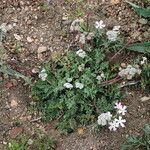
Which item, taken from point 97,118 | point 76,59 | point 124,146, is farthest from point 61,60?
point 124,146

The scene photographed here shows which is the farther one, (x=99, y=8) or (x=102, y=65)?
(x=99, y=8)

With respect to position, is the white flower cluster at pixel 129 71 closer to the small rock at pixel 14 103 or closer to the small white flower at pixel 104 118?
the small white flower at pixel 104 118

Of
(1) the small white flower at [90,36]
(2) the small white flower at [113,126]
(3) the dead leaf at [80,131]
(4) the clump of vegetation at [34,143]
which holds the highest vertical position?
(1) the small white flower at [90,36]

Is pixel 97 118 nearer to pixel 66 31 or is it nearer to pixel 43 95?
pixel 43 95

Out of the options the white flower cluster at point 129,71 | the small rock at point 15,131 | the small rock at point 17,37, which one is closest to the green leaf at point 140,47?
the white flower cluster at point 129,71

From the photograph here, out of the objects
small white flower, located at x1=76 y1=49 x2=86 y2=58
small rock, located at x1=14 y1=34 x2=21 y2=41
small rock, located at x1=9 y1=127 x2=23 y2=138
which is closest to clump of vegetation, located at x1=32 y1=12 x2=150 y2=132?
small white flower, located at x1=76 y1=49 x2=86 y2=58

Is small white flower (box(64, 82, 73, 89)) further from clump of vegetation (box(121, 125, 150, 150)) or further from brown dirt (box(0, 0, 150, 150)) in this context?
clump of vegetation (box(121, 125, 150, 150))
